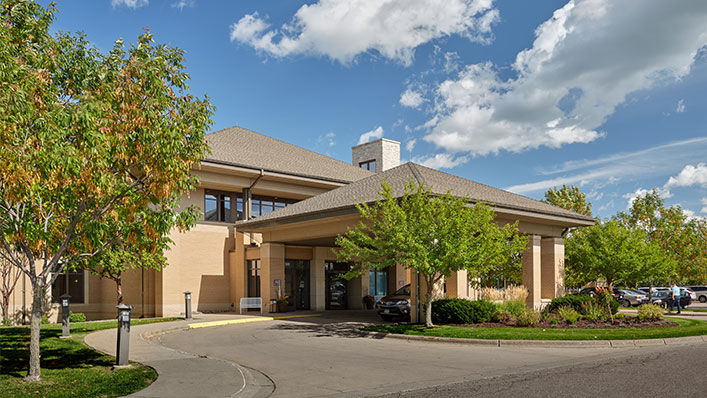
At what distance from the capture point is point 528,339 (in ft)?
53.4

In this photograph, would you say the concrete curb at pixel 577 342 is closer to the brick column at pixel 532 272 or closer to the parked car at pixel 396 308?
the parked car at pixel 396 308

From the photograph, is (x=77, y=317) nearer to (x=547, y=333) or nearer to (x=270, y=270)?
(x=270, y=270)

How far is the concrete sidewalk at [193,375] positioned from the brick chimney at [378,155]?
1556 inches

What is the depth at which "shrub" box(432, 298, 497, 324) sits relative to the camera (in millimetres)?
20250

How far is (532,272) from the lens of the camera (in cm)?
2758

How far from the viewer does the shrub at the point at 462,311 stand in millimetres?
20250

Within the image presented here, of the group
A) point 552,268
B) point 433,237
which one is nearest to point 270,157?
point 552,268

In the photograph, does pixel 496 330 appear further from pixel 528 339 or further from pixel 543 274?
pixel 543 274

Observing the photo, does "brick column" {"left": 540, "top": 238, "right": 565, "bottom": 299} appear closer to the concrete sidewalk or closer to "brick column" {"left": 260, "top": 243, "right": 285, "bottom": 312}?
"brick column" {"left": 260, "top": 243, "right": 285, "bottom": 312}

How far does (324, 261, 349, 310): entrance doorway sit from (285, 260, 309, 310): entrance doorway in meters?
1.48

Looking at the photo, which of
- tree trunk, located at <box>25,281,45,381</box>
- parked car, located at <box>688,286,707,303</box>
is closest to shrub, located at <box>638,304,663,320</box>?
tree trunk, located at <box>25,281,45,381</box>

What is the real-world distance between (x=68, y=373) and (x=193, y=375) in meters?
2.67

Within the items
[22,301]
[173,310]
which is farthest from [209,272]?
[22,301]

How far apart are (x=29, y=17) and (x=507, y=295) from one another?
1772 cm
